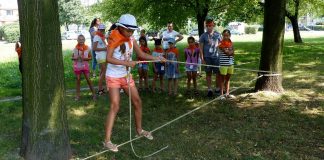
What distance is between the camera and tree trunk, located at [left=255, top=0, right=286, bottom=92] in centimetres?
882

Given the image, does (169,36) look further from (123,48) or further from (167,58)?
(123,48)

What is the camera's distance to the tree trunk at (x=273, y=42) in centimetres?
882

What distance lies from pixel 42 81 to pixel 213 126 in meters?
2.98

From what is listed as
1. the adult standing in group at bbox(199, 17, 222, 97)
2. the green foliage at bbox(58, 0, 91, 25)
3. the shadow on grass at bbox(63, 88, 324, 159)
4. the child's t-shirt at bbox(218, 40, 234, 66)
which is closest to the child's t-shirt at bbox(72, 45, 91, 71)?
the shadow on grass at bbox(63, 88, 324, 159)

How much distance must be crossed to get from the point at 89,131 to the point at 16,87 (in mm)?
5590

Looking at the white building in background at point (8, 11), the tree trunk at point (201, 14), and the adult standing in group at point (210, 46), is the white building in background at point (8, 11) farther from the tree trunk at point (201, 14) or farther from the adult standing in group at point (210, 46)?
the adult standing in group at point (210, 46)

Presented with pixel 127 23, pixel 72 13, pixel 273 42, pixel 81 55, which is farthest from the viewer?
pixel 72 13

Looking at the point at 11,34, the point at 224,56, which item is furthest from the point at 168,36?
the point at 11,34

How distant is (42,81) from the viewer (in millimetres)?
5156

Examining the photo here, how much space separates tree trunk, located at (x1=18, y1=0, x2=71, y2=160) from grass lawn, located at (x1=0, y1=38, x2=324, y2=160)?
497 millimetres

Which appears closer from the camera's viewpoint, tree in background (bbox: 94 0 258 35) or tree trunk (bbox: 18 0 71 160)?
tree trunk (bbox: 18 0 71 160)

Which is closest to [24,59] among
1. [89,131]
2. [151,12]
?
[89,131]

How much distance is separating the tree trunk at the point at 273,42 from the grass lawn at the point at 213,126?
29cm

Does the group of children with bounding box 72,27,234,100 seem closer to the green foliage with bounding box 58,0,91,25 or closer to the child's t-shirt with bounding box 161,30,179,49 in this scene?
the child's t-shirt with bounding box 161,30,179,49
